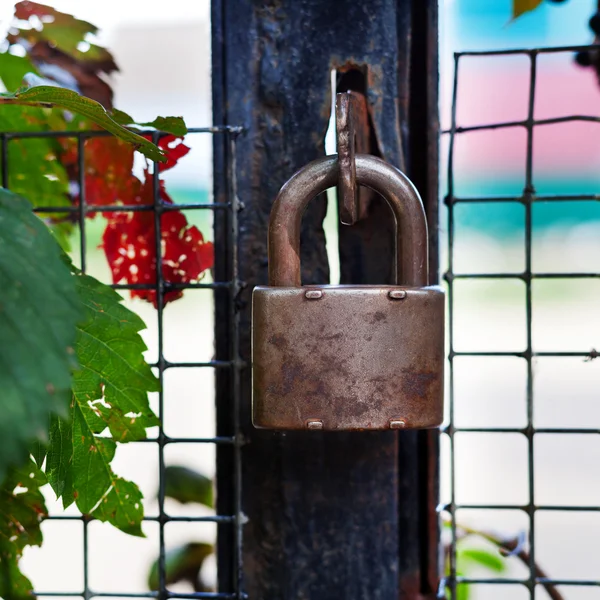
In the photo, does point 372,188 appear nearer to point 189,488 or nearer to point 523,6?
point 523,6

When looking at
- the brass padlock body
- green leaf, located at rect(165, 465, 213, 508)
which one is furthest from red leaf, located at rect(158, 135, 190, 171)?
green leaf, located at rect(165, 465, 213, 508)

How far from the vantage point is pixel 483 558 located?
3.90 ft

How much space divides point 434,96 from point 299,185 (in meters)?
0.20

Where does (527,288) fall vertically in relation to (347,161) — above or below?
below

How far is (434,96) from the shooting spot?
81 centimetres

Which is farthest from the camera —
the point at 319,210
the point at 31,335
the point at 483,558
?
the point at 483,558

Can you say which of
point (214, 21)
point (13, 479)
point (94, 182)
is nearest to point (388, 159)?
point (214, 21)

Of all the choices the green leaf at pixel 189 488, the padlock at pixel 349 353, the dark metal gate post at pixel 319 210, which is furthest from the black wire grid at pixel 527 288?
the green leaf at pixel 189 488

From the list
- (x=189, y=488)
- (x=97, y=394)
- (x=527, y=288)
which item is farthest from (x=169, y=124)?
(x=189, y=488)

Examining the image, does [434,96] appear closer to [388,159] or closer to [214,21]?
[388,159]

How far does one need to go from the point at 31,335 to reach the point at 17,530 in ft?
1.48

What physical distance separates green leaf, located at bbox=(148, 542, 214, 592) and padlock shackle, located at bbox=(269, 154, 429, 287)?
2.14ft

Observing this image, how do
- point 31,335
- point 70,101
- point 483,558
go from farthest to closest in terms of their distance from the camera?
point 483,558
point 70,101
point 31,335

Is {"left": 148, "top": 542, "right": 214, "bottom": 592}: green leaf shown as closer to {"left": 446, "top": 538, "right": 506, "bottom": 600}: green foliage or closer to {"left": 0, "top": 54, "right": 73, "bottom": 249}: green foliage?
{"left": 446, "top": 538, "right": 506, "bottom": 600}: green foliage
